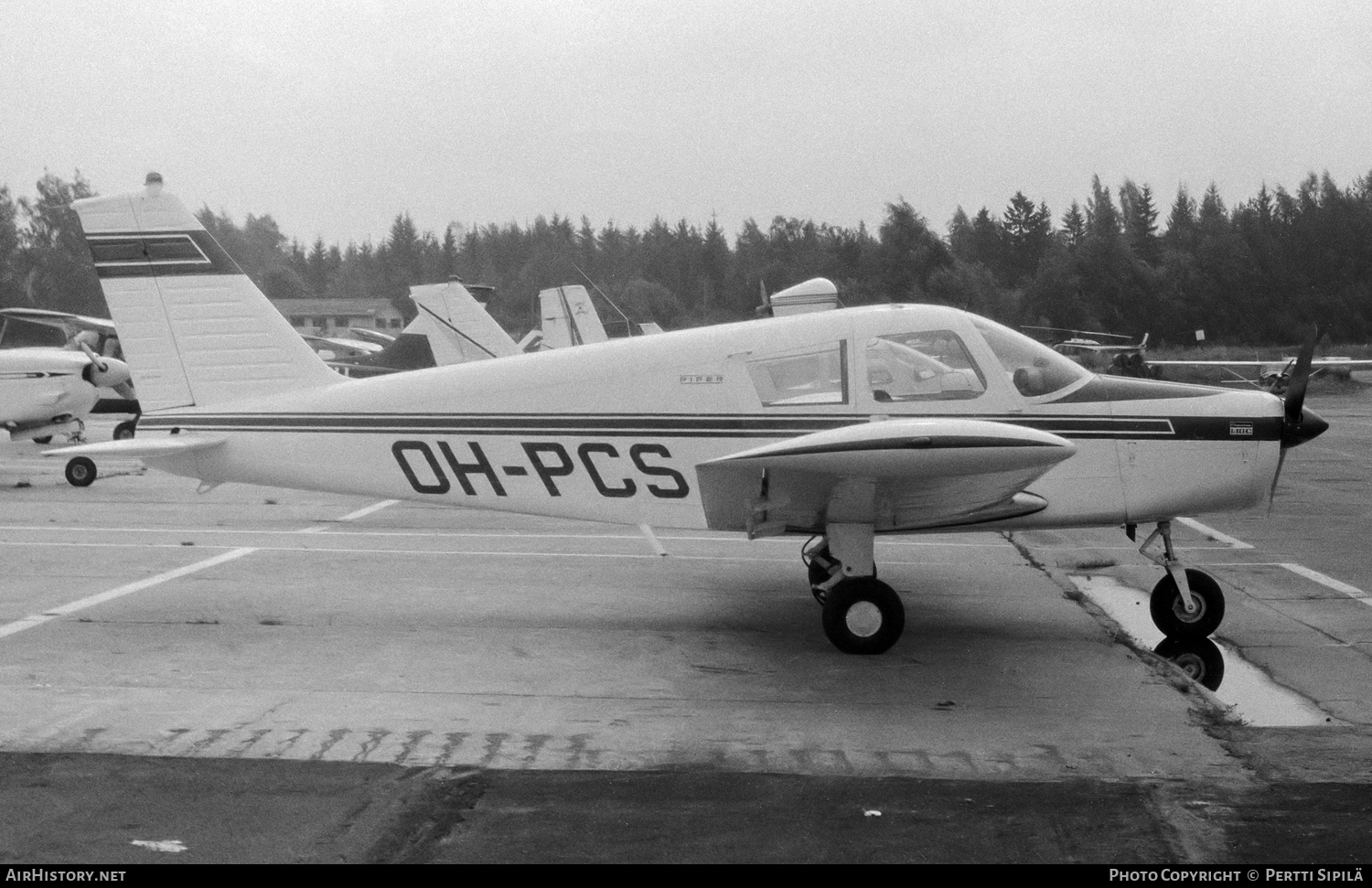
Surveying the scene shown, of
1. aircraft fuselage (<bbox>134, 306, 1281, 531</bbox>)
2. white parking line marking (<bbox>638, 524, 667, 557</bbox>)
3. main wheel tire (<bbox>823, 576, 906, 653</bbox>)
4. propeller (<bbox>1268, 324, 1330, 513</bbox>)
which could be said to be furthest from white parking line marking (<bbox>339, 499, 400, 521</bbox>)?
propeller (<bbox>1268, 324, 1330, 513</bbox>)

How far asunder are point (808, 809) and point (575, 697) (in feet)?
6.87

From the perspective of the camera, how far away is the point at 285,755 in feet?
18.3

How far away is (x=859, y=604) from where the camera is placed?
7.73 metres

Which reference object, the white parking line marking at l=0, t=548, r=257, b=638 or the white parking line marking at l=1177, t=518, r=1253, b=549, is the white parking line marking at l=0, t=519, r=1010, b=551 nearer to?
the white parking line marking at l=1177, t=518, r=1253, b=549

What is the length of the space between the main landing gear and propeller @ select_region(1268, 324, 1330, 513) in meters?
2.50

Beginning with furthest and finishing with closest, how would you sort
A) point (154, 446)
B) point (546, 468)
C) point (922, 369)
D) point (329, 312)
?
point (329, 312), point (154, 446), point (546, 468), point (922, 369)

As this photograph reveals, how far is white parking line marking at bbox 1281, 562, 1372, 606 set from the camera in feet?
31.8

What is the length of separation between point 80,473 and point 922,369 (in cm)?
1258

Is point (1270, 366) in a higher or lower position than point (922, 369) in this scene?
lower

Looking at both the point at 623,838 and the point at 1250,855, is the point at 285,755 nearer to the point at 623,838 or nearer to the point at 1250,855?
the point at 623,838

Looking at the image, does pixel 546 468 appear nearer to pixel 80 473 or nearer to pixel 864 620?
pixel 864 620

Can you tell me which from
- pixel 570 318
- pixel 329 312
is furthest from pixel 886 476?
pixel 329 312
